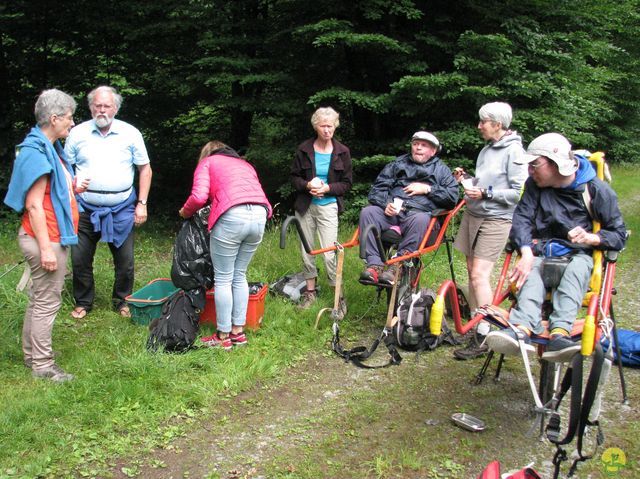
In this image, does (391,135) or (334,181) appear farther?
(391,135)

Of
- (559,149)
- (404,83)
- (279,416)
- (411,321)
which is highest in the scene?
(404,83)

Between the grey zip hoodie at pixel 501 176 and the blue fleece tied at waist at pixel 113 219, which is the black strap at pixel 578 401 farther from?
the blue fleece tied at waist at pixel 113 219

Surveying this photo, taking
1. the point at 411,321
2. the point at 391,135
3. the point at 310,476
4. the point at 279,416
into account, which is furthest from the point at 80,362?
Answer: the point at 391,135

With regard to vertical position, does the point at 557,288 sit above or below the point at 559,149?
below

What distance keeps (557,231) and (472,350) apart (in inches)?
55.1

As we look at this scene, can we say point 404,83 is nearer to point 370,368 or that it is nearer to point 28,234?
point 370,368

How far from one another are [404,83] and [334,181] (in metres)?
2.64

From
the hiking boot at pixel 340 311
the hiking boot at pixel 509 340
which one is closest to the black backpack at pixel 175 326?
the hiking boot at pixel 340 311

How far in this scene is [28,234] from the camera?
396 cm

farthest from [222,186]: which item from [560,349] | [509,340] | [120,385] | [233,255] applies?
[560,349]

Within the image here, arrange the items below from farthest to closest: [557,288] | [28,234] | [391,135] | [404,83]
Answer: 1. [391,135]
2. [404,83]
3. [28,234]
4. [557,288]

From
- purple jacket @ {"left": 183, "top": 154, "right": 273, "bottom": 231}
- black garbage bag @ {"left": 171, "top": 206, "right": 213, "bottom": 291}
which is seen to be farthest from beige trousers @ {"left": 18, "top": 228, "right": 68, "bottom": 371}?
purple jacket @ {"left": 183, "top": 154, "right": 273, "bottom": 231}

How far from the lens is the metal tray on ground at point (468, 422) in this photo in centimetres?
372

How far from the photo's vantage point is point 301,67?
9070 millimetres
